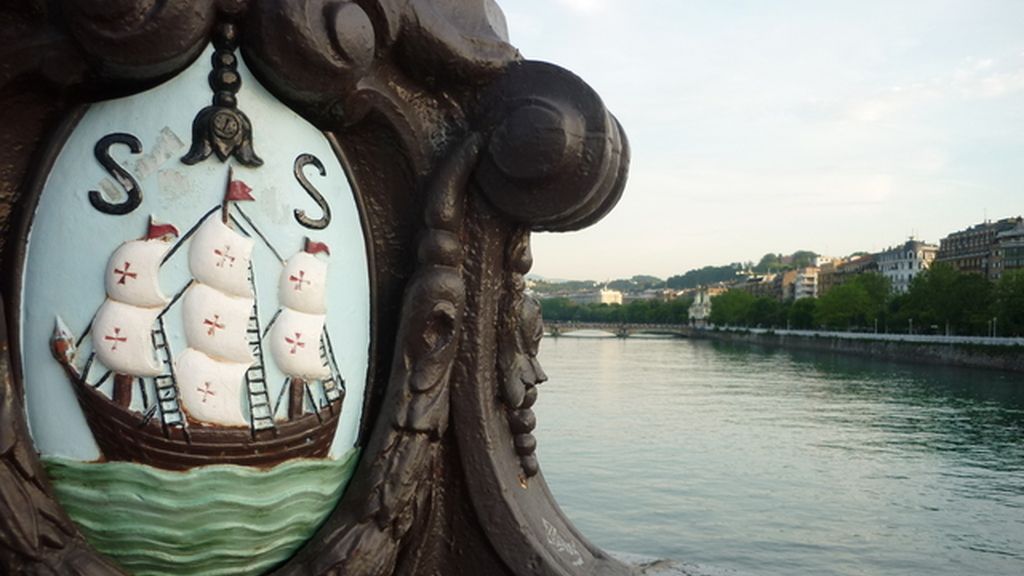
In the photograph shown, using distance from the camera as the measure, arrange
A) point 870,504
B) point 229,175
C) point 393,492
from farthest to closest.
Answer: point 870,504, point 393,492, point 229,175

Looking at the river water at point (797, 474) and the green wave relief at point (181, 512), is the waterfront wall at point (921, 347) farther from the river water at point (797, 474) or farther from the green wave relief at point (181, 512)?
the green wave relief at point (181, 512)

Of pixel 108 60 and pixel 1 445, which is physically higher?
pixel 108 60

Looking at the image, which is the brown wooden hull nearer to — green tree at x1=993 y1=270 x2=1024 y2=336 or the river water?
the river water

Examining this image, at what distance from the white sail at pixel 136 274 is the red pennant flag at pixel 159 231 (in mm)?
12

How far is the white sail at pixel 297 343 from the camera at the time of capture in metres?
1.91

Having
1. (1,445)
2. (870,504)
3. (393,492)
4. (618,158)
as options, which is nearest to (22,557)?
(1,445)

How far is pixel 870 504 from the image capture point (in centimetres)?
1534

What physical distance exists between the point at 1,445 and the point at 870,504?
1535cm

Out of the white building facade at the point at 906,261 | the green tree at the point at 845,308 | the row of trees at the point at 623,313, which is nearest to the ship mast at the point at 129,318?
the green tree at the point at 845,308

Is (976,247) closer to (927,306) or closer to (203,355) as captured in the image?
(927,306)

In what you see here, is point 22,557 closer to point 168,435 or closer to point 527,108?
point 168,435

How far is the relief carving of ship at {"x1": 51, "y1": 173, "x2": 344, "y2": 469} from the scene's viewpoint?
1.78 m

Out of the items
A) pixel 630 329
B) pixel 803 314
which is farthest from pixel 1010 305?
pixel 630 329

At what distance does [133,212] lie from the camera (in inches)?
71.2
